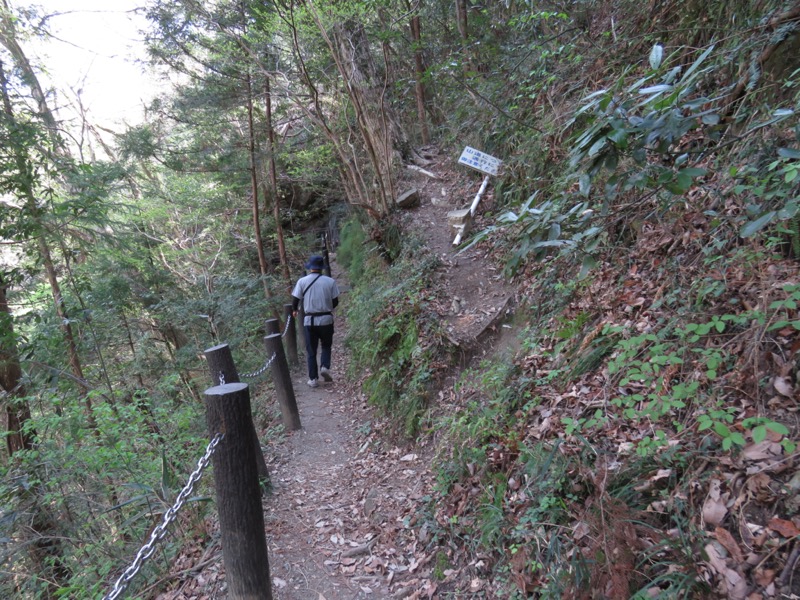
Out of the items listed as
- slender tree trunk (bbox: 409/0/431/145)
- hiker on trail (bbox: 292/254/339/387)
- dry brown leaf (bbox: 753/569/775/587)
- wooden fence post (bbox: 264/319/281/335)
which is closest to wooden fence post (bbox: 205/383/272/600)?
dry brown leaf (bbox: 753/569/775/587)

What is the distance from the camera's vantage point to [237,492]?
2.41m

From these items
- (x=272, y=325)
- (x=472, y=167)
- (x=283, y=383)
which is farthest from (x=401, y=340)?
(x=472, y=167)

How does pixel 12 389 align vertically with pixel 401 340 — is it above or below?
above

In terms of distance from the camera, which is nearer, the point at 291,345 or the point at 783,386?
the point at 783,386

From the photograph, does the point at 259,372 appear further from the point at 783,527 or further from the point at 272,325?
the point at 783,527

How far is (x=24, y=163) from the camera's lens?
5.93m

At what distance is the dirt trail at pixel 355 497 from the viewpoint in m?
3.37

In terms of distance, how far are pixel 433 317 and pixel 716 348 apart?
364 centimetres

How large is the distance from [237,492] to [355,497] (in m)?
2.39

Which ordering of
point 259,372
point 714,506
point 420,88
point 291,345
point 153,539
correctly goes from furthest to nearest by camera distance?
1. point 420,88
2. point 291,345
3. point 259,372
4. point 714,506
5. point 153,539

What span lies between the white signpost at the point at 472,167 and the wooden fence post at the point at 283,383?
3.36m

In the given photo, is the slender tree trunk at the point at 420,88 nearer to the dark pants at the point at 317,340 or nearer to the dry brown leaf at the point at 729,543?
the dark pants at the point at 317,340

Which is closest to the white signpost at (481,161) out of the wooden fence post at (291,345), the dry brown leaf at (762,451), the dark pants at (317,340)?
the dark pants at (317,340)

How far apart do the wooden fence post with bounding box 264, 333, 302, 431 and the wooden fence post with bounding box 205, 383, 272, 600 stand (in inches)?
129
